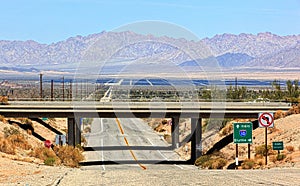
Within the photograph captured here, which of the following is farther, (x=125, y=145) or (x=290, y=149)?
(x=125, y=145)

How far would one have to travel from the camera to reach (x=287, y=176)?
64.2ft

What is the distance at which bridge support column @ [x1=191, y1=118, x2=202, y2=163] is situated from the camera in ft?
146

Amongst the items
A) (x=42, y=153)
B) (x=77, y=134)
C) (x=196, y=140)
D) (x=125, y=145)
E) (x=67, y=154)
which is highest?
(x=42, y=153)

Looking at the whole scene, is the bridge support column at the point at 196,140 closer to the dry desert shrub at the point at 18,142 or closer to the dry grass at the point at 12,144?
the dry desert shrub at the point at 18,142

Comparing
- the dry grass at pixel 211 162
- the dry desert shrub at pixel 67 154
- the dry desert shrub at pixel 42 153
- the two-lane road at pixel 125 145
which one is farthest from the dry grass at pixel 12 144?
the dry grass at pixel 211 162

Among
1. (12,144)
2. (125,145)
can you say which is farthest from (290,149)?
(125,145)

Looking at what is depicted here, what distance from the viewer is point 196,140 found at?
4578cm

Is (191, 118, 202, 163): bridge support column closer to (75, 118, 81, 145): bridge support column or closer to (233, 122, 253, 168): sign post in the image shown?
(75, 118, 81, 145): bridge support column

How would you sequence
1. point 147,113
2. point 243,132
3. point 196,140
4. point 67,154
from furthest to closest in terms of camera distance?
point 147,113, point 196,140, point 67,154, point 243,132

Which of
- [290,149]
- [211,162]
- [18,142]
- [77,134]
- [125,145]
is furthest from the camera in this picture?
[125,145]

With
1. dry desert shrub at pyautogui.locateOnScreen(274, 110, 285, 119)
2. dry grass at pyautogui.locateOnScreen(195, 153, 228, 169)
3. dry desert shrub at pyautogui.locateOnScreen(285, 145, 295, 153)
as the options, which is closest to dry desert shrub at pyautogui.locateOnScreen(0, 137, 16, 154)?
dry grass at pyautogui.locateOnScreen(195, 153, 228, 169)

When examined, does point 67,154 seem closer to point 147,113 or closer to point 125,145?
point 147,113

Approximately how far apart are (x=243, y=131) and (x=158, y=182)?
14.2 m

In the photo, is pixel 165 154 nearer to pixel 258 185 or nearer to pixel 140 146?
pixel 140 146
